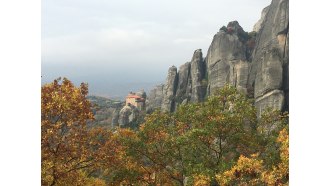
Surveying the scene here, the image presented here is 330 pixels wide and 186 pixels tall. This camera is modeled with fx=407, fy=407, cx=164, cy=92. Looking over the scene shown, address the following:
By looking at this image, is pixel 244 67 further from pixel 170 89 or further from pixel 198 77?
pixel 170 89

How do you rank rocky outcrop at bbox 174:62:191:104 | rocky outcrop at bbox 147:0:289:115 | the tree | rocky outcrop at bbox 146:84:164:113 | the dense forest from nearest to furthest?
the tree → the dense forest → rocky outcrop at bbox 147:0:289:115 → rocky outcrop at bbox 174:62:191:104 → rocky outcrop at bbox 146:84:164:113

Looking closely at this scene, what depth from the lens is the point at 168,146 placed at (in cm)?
1642

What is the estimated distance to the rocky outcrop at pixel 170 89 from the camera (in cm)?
6009

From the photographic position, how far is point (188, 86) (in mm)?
58188

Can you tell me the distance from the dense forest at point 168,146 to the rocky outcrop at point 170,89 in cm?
4042

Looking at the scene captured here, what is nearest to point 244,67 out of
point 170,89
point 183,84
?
point 183,84

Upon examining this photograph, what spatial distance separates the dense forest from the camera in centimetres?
1050

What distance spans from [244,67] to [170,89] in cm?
1609

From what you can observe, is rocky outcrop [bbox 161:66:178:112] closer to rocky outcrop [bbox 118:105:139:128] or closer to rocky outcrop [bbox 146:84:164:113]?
rocky outcrop [bbox 146:84:164:113]

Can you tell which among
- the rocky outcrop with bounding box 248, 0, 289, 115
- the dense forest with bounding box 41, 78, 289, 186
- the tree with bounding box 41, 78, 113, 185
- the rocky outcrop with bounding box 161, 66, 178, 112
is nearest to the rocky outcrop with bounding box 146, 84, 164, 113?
the rocky outcrop with bounding box 161, 66, 178, 112

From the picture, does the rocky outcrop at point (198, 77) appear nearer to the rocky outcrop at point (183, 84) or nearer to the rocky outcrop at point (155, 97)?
the rocky outcrop at point (183, 84)

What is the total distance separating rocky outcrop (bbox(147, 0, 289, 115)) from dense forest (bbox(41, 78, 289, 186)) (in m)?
16.5
